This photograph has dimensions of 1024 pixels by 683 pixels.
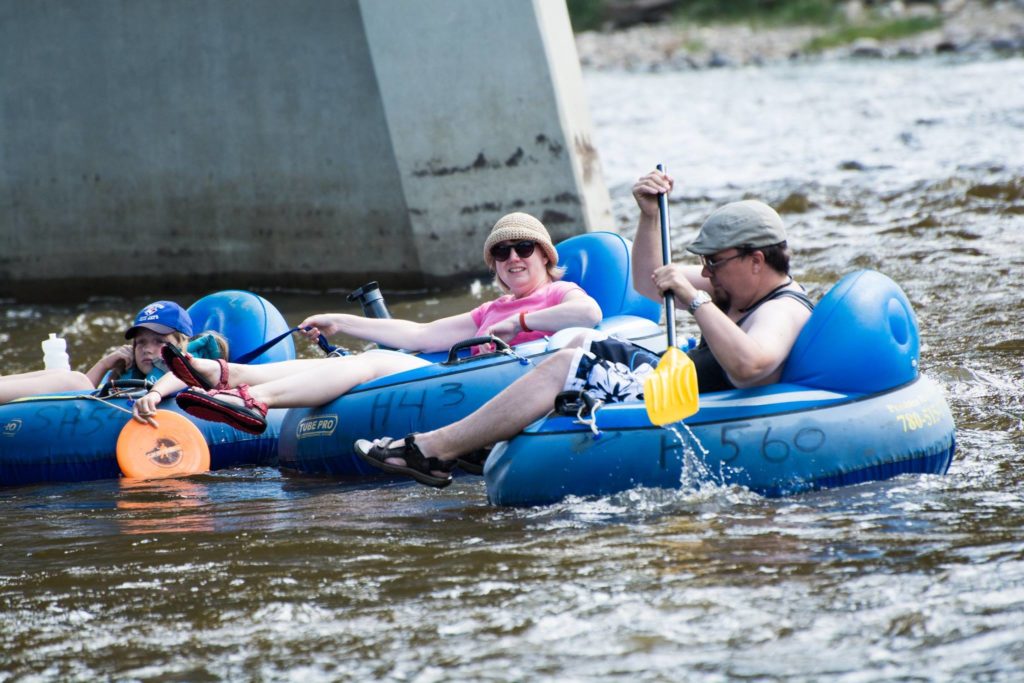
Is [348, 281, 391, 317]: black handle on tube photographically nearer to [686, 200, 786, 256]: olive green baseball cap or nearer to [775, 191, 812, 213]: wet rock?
[686, 200, 786, 256]: olive green baseball cap

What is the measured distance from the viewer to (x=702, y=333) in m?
4.15

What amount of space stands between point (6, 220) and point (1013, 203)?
738cm

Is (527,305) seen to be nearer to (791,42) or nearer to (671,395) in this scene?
(671,395)

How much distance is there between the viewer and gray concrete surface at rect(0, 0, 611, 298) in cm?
924

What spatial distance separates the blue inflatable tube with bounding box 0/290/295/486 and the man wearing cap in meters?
1.27

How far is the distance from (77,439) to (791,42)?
20.6 m

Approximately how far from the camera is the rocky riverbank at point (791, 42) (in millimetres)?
20734

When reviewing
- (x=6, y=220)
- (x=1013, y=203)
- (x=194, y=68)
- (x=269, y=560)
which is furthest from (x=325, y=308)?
(x=269, y=560)

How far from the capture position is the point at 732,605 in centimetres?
322

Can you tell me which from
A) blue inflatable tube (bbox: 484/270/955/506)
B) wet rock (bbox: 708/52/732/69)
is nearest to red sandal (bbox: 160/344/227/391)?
blue inflatable tube (bbox: 484/270/955/506)

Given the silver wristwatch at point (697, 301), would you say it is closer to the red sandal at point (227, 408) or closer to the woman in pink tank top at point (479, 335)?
the woman in pink tank top at point (479, 335)

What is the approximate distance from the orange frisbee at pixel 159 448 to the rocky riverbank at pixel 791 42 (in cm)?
1643

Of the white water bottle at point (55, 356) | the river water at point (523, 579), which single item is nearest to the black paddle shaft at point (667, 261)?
the river water at point (523, 579)

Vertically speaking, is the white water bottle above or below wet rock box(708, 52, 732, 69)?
below
